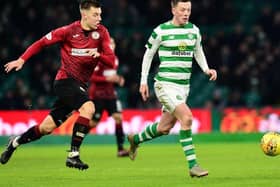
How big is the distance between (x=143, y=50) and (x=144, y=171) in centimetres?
1264

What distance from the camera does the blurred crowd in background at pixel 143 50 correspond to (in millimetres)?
22328

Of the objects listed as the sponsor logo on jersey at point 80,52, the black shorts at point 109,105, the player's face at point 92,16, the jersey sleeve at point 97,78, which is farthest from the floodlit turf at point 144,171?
the player's face at point 92,16

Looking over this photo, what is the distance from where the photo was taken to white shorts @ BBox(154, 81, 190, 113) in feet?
33.4

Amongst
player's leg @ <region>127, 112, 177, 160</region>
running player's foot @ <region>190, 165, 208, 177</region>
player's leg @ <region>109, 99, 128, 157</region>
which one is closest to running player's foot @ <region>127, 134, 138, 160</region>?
player's leg @ <region>127, 112, 177, 160</region>

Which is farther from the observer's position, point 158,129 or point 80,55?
point 158,129

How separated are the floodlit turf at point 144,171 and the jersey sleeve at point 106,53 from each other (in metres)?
1.40

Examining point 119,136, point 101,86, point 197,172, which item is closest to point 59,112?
point 197,172

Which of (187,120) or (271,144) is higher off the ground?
(187,120)

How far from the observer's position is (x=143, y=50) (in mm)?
23484

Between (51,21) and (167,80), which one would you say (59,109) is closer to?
(167,80)

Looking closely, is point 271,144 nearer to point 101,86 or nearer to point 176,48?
point 176,48

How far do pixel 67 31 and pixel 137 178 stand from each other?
210 centimetres

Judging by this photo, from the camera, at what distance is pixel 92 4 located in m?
10.5

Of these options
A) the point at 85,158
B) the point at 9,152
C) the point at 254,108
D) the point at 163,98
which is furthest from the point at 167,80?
the point at 254,108
